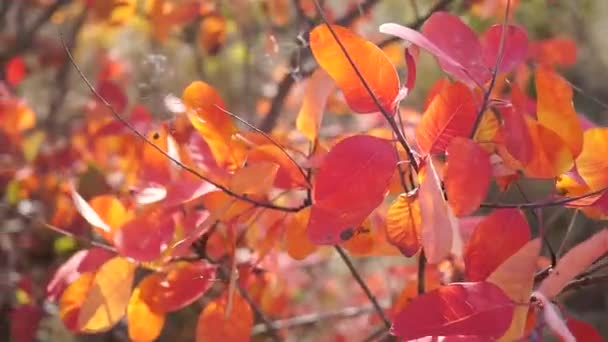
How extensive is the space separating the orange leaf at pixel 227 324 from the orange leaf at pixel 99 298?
7 cm

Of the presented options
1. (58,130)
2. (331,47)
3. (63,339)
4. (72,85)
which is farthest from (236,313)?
(72,85)

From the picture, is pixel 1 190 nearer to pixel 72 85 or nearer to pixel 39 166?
pixel 39 166

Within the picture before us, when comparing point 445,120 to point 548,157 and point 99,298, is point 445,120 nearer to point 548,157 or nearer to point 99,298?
point 548,157

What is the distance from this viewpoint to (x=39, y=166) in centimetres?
166

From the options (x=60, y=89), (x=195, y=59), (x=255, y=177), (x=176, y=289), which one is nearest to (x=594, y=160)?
(x=255, y=177)

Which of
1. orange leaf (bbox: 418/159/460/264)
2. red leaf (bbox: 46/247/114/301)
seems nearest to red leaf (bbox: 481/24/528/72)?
orange leaf (bbox: 418/159/460/264)

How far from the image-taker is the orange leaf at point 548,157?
58cm

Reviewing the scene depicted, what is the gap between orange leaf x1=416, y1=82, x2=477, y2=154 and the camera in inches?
23.5

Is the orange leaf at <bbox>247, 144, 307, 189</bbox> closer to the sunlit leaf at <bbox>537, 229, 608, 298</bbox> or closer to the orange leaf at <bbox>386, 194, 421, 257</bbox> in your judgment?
the orange leaf at <bbox>386, 194, 421, 257</bbox>

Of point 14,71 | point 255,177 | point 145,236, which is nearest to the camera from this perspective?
point 255,177

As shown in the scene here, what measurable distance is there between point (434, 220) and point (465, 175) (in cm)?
5

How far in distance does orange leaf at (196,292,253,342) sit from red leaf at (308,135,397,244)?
0.17 metres

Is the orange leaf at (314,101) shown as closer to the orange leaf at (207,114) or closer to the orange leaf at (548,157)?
the orange leaf at (207,114)

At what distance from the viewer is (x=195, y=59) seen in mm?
1647
